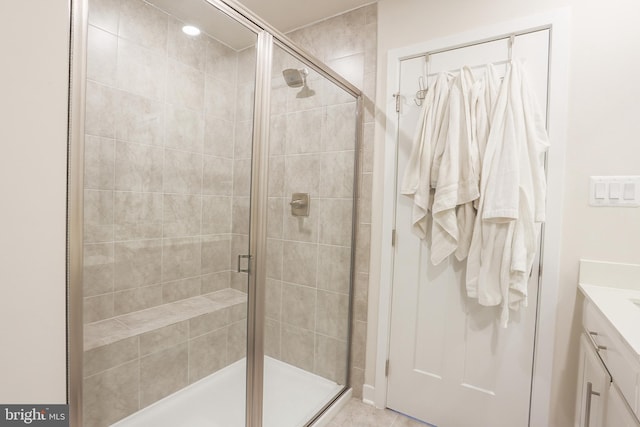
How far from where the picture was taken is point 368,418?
1.73 metres

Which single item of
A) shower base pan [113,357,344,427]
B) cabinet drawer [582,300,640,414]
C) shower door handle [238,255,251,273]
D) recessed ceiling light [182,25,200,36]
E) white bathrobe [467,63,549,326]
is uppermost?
recessed ceiling light [182,25,200,36]

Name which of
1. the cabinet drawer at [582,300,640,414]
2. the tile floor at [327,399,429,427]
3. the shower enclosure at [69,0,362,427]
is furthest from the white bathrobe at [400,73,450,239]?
the tile floor at [327,399,429,427]

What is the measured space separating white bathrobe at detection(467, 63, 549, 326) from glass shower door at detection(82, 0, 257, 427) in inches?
41.9

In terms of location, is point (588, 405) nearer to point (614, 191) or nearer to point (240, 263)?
point (614, 191)

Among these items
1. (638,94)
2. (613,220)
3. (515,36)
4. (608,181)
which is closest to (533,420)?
(613,220)

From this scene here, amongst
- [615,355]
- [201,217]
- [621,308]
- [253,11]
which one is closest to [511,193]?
[621,308]

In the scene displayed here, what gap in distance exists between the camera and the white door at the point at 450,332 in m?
1.47

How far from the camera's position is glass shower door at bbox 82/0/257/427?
3.63 ft

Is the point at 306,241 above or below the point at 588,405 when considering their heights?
above

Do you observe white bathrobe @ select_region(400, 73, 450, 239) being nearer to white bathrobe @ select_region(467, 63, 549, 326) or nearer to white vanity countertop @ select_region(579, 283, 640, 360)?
white bathrobe @ select_region(467, 63, 549, 326)

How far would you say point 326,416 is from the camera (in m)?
1.68

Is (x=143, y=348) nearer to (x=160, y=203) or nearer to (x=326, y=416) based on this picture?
(x=160, y=203)

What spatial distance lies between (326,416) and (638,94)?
6.78 feet

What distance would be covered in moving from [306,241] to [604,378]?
48.5 inches
